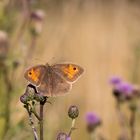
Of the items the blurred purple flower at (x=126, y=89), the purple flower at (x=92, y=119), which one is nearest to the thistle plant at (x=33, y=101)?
the blurred purple flower at (x=126, y=89)

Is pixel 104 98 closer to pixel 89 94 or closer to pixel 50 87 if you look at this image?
pixel 89 94

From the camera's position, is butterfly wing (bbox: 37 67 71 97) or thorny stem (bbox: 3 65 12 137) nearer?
butterfly wing (bbox: 37 67 71 97)

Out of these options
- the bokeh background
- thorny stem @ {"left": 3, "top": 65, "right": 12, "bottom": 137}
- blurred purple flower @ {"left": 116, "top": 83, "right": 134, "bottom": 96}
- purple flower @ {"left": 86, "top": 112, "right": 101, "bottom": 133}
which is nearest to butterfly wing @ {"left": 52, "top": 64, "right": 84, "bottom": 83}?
the bokeh background

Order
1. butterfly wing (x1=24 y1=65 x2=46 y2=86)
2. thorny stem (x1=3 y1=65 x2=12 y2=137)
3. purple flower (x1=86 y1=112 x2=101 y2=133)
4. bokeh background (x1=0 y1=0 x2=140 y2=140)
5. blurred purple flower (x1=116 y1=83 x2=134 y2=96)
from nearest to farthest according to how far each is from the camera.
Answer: butterfly wing (x1=24 y1=65 x2=46 y2=86), thorny stem (x1=3 y1=65 x2=12 y2=137), bokeh background (x1=0 y1=0 x2=140 y2=140), blurred purple flower (x1=116 y1=83 x2=134 y2=96), purple flower (x1=86 y1=112 x2=101 y2=133)

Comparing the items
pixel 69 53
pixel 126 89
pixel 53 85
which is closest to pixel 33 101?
pixel 53 85

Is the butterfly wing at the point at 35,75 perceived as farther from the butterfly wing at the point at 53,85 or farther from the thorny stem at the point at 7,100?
the thorny stem at the point at 7,100

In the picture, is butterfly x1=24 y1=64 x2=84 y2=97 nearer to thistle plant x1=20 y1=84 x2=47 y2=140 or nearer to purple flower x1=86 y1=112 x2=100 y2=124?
thistle plant x1=20 y1=84 x2=47 y2=140
